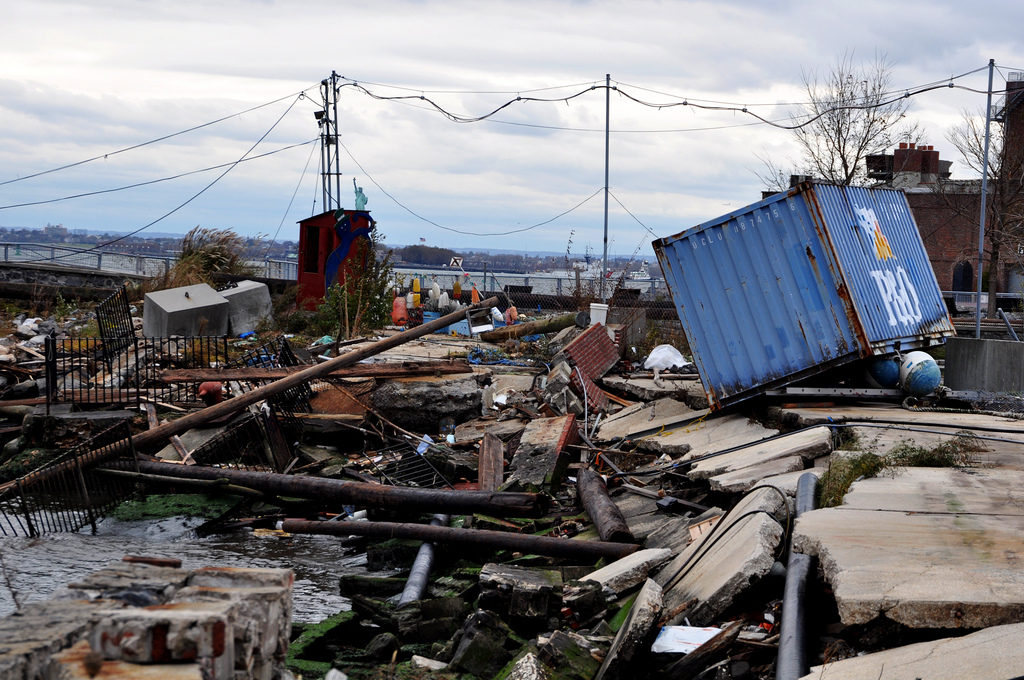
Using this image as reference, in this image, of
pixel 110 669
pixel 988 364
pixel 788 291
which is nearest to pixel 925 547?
pixel 110 669

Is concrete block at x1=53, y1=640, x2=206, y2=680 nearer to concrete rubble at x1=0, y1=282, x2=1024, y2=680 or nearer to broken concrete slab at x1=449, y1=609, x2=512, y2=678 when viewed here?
concrete rubble at x1=0, y1=282, x2=1024, y2=680

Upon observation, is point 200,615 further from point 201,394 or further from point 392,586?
point 201,394

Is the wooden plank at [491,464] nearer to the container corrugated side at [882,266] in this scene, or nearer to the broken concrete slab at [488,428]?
the broken concrete slab at [488,428]

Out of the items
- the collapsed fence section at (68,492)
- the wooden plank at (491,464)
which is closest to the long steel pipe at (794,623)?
the wooden plank at (491,464)

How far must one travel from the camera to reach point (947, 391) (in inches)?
370

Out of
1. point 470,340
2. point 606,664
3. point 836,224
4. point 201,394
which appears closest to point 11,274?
point 470,340

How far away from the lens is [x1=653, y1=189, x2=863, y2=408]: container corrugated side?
9219mm

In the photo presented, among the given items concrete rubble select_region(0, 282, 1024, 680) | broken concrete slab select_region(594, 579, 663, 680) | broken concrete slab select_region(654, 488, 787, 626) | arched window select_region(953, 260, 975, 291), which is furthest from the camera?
arched window select_region(953, 260, 975, 291)

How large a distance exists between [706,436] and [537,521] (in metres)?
2.51

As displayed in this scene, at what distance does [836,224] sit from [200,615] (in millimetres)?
8423

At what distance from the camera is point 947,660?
310cm

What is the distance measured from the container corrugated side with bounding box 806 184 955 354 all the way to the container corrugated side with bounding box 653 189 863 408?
0.74ft

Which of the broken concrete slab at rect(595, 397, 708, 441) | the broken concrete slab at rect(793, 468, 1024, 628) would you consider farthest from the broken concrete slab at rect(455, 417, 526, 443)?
the broken concrete slab at rect(793, 468, 1024, 628)

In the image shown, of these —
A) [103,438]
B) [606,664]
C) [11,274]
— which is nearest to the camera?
[606,664]
